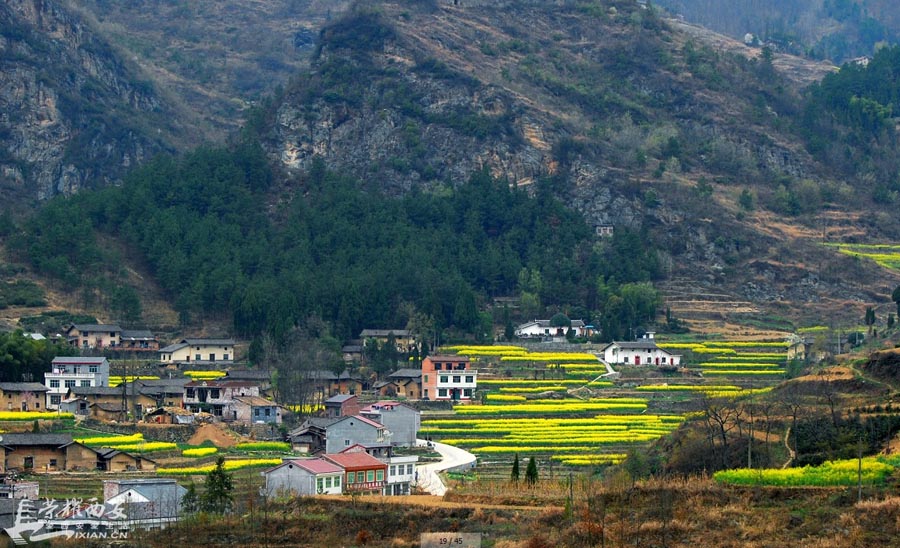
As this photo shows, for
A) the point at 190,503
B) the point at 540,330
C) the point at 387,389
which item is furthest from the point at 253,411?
the point at 540,330

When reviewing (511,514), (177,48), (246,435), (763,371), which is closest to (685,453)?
(511,514)

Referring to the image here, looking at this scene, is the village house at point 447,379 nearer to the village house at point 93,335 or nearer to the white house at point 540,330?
the white house at point 540,330

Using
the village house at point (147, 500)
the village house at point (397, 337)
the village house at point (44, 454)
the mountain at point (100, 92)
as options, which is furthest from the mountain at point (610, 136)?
the village house at point (147, 500)

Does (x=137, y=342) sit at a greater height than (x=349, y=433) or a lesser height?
greater

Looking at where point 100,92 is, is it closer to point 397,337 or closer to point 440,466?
point 397,337

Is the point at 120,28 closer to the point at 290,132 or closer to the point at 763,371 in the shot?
the point at 290,132

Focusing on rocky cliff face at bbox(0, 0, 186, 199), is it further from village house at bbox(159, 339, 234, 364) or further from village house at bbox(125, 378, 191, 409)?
village house at bbox(125, 378, 191, 409)
